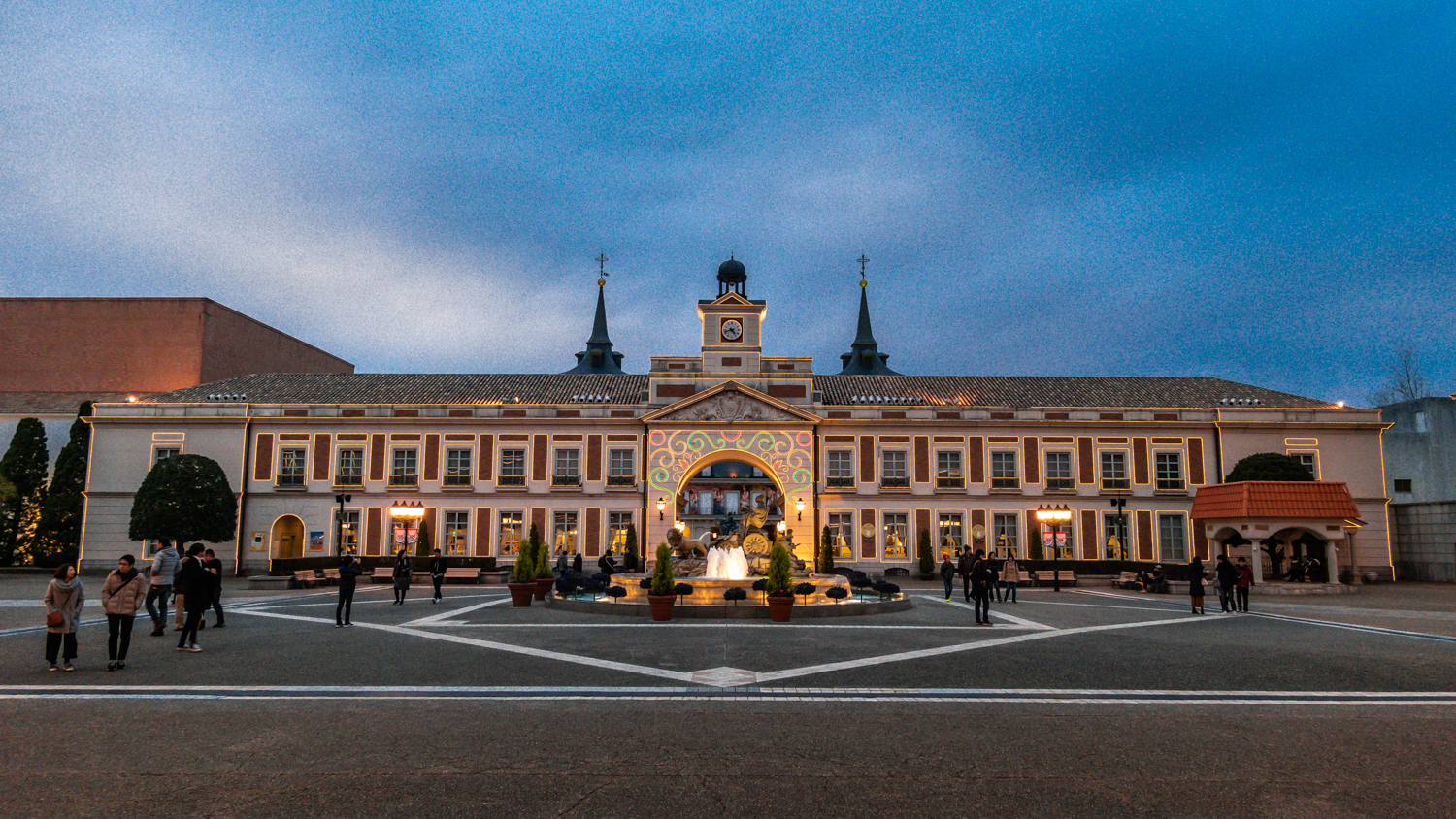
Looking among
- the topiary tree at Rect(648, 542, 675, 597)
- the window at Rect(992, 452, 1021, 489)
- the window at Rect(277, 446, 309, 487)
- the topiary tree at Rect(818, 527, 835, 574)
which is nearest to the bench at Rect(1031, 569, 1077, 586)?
the window at Rect(992, 452, 1021, 489)

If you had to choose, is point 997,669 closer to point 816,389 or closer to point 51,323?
point 816,389

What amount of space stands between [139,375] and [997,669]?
182 ft

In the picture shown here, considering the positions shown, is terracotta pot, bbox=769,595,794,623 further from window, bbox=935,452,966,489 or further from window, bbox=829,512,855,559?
window, bbox=935,452,966,489

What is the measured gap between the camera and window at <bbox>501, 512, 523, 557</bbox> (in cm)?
3975

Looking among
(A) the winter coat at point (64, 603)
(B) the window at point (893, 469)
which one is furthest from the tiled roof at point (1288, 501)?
(A) the winter coat at point (64, 603)

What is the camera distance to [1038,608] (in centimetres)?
2200

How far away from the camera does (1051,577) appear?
32.8 meters

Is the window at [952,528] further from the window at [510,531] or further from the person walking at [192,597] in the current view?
the person walking at [192,597]

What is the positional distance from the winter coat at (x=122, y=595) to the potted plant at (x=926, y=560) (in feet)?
102

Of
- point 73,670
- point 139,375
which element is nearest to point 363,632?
point 73,670

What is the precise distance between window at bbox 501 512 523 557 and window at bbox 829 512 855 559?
14976 millimetres

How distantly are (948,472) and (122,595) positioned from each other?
113 feet

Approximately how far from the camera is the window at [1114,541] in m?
38.3

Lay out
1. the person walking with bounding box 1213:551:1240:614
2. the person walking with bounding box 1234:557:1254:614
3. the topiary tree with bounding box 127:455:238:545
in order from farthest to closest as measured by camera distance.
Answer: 1. the topiary tree with bounding box 127:455:238:545
2. the person walking with bounding box 1234:557:1254:614
3. the person walking with bounding box 1213:551:1240:614
